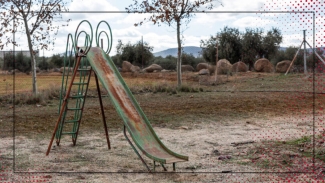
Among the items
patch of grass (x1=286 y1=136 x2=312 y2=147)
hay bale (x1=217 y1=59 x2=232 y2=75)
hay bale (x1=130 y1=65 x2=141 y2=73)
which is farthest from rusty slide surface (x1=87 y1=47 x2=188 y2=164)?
hay bale (x1=130 y1=65 x2=141 y2=73)

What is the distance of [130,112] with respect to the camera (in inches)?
237

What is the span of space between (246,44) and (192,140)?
714 inches

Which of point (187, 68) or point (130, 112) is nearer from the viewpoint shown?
point (130, 112)

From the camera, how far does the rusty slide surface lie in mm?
5539

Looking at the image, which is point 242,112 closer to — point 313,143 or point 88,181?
point 313,143

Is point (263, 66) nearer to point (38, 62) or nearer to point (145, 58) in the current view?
point (145, 58)

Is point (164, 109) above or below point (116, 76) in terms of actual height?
below

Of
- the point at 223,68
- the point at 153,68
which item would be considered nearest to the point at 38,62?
the point at 153,68

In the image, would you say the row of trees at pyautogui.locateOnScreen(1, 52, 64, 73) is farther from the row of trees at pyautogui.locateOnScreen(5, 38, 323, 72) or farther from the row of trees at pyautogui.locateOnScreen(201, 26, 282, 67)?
the row of trees at pyautogui.locateOnScreen(201, 26, 282, 67)

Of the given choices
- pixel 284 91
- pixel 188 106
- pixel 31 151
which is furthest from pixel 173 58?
pixel 31 151

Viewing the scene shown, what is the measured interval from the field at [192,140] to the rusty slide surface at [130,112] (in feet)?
0.77

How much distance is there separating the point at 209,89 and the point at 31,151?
951 cm

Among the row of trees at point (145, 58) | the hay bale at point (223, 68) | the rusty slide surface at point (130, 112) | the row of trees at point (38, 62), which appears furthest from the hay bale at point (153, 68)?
the rusty slide surface at point (130, 112)

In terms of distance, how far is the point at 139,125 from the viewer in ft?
19.4
